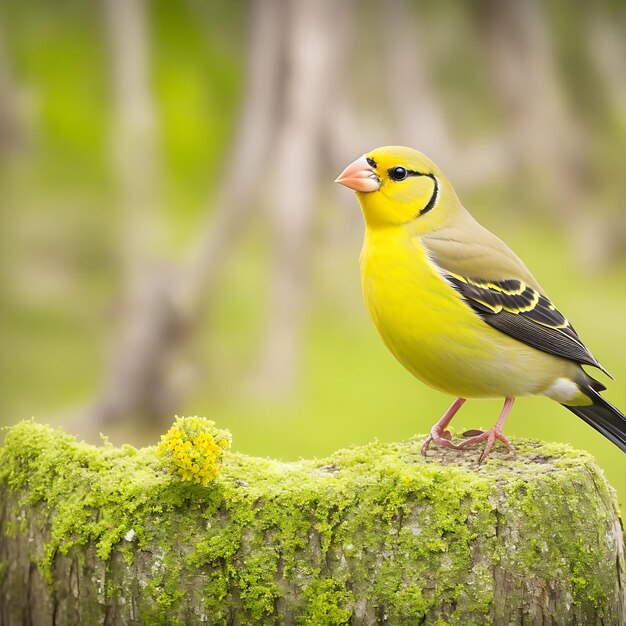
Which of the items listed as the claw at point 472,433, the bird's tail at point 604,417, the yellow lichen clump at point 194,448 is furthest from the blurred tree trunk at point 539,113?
the yellow lichen clump at point 194,448

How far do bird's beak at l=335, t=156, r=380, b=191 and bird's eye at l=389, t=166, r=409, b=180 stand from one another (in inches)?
2.0

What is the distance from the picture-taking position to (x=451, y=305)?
113 inches

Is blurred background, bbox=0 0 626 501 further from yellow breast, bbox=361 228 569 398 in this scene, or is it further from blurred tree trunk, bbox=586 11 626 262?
yellow breast, bbox=361 228 569 398

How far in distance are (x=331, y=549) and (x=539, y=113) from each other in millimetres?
5307

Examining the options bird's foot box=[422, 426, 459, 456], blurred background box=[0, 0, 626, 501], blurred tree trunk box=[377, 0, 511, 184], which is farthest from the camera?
blurred tree trunk box=[377, 0, 511, 184]

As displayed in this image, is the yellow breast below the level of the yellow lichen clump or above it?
above

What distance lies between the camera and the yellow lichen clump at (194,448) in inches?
103

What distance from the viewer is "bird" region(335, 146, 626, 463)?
2.87 m

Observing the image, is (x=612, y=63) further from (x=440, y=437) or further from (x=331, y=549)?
(x=331, y=549)

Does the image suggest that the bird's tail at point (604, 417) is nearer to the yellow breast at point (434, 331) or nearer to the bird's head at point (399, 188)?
the yellow breast at point (434, 331)

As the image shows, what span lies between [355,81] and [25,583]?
4.93m

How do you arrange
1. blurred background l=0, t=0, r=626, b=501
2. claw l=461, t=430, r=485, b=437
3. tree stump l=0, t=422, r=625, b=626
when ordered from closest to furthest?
1. tree stump l=0, t=422, r=625, b=626
2. claw l=461, t=430, r=485, b=437
3. blurred background l=0, t=0, r=626, b=501

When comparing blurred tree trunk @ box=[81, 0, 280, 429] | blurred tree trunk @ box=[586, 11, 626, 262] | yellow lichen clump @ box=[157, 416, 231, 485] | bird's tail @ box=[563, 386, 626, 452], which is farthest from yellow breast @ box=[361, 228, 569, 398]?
blurred tree trunk @ box=[586, 11, 626, 262]

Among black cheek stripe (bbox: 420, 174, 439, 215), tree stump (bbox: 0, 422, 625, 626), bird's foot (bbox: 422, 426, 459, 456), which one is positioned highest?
black cheek stripe (bbox: 420, 174, 439, 215)
